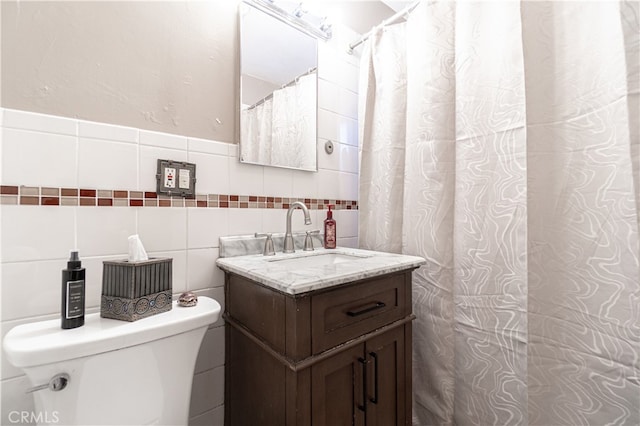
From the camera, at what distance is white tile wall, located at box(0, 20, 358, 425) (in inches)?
28.7

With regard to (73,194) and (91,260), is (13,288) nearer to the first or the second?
(91,260)

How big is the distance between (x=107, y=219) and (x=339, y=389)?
34.0 inches

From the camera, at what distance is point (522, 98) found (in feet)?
2.97

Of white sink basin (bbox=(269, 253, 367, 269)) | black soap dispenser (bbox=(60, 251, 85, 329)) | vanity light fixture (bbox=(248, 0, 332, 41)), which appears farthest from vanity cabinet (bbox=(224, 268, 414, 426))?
vanity light fixture (bbox=(248, 0, 332, 41))

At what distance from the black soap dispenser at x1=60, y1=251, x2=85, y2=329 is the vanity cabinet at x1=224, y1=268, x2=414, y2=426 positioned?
0.42 m

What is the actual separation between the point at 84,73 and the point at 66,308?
0.67 meters

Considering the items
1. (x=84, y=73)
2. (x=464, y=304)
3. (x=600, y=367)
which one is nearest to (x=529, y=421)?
(x=600, y=367)

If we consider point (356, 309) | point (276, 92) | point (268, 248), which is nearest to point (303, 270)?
point (356, 309)

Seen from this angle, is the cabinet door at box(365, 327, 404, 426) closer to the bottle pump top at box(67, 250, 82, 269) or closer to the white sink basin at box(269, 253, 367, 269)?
the white sink basin at box(269, 253, 367, 269)

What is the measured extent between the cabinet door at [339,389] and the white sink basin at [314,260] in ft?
1.20

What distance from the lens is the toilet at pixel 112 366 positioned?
0.57 metres

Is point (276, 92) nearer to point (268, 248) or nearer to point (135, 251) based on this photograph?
point (268, 248)

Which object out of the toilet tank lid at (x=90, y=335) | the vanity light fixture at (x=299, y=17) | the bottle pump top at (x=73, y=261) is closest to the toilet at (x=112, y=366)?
the toilet tank lid at (x=90, y=335)

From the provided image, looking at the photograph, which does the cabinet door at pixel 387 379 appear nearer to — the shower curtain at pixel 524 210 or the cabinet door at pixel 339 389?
the cabinet door at pixel 339 389
